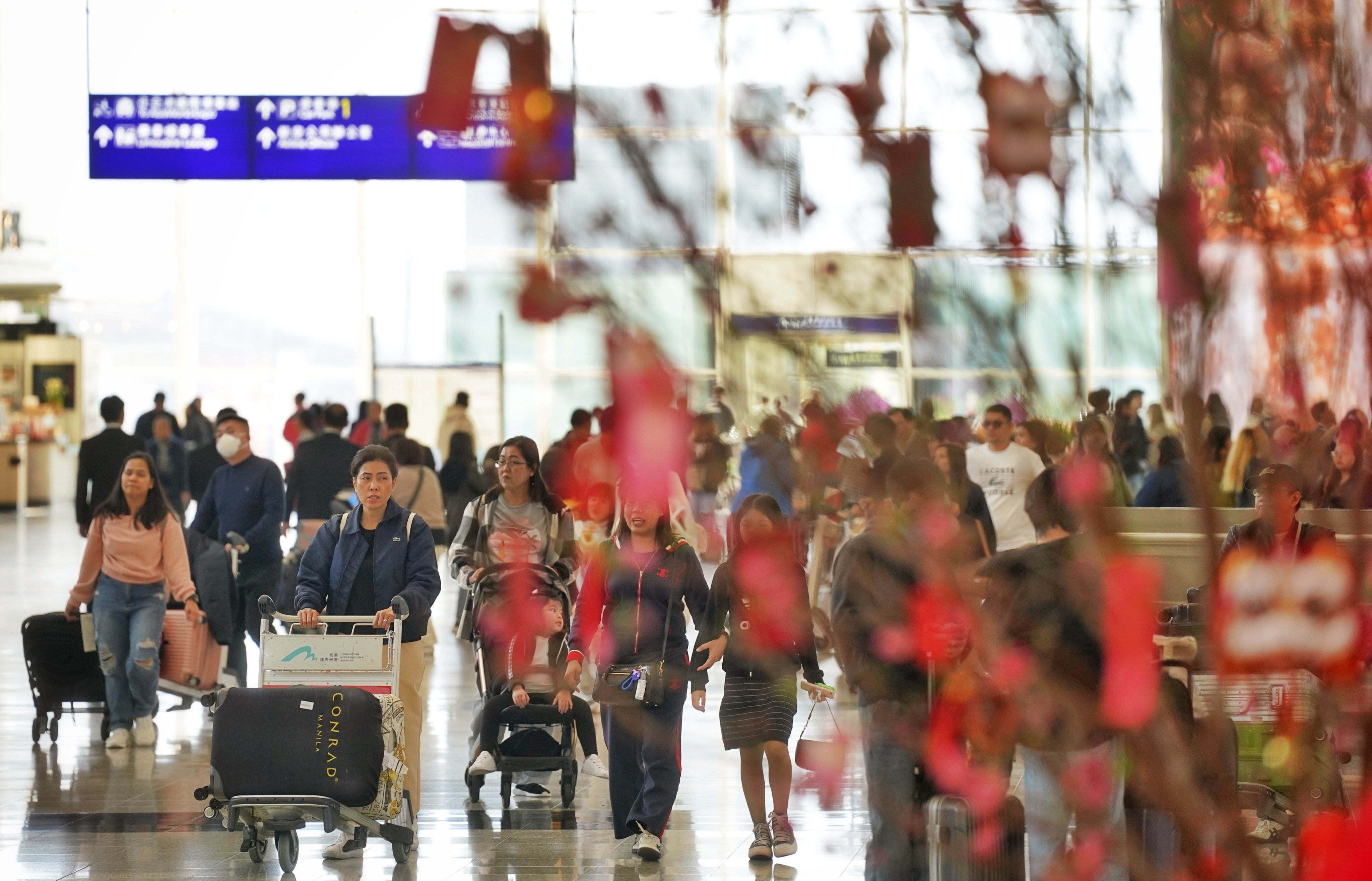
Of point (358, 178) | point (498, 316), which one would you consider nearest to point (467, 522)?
point (498, 316)

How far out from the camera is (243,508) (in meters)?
9.38

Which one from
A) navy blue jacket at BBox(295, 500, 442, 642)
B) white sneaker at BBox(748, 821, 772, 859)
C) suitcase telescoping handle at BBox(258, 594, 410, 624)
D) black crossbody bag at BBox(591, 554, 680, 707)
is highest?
navy blue jacket at BBox(295, 500, 442, 642)

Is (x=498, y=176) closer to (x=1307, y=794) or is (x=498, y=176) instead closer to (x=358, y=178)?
(x=1307, y=794)

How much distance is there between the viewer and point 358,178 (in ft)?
52.4

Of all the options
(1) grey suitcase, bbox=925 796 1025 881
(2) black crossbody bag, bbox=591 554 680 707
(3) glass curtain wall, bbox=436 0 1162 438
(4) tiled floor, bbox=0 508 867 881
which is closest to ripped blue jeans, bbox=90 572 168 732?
(4) tiled floor, bbox=0 508 867 881

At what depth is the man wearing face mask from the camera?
9383mm

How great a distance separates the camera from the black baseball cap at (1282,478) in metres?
1.97

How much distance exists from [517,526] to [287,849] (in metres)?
1.79

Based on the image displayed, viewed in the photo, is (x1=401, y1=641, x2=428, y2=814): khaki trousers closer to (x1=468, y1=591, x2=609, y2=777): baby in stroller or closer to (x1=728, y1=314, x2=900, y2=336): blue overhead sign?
(x1=468, y1=591, x2=609, y2=777): baby in stroller

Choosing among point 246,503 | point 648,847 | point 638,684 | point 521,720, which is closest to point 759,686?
point 638,684

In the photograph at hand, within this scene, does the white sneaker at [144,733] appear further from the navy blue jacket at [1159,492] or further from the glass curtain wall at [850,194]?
the glass curtain wall at [850,194]

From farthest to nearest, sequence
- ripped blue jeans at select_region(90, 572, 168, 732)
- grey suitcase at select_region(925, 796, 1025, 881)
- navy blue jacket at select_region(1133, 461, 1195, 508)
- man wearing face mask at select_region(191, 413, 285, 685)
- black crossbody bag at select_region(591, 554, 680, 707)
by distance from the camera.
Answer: man wearing face mask at select_region(191, 413, 285, 685), ripped blue jeans at select_region(90, 572, 168, 732), navy blue jacket at select_region(1133, 461, 1195, 508), black crossbody bag at select_region(591, 554, 680, 707), grey suitcase at select_region(925, 796, 1025, 881)

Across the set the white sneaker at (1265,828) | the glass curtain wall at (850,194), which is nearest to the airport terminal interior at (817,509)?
the glass curtain wall at (850,194)

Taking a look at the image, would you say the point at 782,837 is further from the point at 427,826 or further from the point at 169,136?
the point at 169,136
